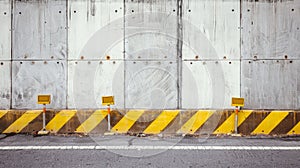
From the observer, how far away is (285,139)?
6445mm

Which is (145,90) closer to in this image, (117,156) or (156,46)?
(156,46)

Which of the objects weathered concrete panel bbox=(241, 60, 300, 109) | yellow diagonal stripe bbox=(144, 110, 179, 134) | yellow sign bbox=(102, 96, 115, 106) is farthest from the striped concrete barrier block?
weathered concrete panel bbox=(241, 60, 300, 109)

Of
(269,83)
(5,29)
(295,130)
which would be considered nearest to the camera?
(295,130)

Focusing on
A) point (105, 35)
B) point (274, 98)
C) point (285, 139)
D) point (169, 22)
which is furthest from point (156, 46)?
point (285, 139)

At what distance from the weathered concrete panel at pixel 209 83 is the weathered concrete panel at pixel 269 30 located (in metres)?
0.49

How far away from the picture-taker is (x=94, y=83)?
7133 mm

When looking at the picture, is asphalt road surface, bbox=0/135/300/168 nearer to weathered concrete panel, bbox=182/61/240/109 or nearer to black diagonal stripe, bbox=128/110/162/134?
black diagonal stripe, bbox=128/110/162/134

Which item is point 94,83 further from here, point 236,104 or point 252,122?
point 252,122

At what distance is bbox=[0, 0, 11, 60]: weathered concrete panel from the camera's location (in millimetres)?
7152

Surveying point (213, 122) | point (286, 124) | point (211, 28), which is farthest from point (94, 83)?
point (286, 124)

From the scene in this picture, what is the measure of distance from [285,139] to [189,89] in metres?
2.08

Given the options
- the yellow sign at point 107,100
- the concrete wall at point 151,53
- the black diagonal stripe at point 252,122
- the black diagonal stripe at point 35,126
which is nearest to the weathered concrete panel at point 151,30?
the concrete wall at point 151,53

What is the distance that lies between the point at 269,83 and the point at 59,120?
4382 millimetres

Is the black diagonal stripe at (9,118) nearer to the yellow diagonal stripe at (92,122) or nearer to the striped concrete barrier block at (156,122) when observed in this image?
the striped concrete barrier block at (156,122)
